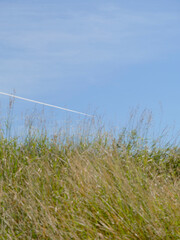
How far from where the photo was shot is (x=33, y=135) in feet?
21.6

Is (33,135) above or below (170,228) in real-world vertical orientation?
above

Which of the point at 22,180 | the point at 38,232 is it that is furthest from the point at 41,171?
the point at 38,232

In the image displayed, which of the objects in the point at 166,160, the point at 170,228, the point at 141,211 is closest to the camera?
the point at 170,228

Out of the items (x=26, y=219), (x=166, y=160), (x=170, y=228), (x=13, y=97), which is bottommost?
(x=26, y=219)

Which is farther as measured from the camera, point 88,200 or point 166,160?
point 166,160

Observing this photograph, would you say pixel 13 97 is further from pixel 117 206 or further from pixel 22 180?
pixel 117 206

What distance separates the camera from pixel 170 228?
9.98ft

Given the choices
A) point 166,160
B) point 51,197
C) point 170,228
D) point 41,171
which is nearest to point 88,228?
point 170,228

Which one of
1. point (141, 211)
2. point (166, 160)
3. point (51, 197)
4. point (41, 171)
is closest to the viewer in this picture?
point (141, 211)

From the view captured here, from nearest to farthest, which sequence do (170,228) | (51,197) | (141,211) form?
(170,228) → (141,211) → (51,197)

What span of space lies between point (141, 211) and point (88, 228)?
0.55 m

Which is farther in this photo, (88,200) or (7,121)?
(7,121)

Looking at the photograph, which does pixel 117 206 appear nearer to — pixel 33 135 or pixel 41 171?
pixel 41 171

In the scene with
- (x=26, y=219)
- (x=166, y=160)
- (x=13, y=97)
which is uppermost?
(x=13, y=97)
